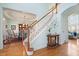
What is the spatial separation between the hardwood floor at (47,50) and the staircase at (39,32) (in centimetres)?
12

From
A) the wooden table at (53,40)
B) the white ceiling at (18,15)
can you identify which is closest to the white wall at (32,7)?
the white ceiling at (18,15)

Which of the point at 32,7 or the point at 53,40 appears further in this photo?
the point at 53,40

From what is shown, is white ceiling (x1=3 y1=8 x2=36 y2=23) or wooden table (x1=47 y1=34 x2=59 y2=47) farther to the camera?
wooden table (x1=47 y1=34 x2=59 y2=47)

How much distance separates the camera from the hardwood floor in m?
2.52

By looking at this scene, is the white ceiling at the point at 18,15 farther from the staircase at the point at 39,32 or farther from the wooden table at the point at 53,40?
the wooden table at the point at 53,40

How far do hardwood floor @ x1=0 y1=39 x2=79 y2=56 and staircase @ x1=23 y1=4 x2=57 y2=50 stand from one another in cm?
12

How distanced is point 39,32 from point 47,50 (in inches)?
15.6

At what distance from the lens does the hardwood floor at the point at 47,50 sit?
2516mm

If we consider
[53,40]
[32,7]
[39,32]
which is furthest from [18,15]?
[53,40]

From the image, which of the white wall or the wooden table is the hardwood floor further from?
the white wall

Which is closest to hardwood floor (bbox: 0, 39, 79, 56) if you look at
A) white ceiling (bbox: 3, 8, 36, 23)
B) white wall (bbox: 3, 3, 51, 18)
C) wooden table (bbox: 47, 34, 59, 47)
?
wooden table (bbox: 47, 34, 59, 47)

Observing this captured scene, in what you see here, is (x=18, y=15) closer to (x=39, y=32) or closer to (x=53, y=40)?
(x=39, y=32)

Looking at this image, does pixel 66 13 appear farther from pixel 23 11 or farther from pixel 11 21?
pixel 11 21

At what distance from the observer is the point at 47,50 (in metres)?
2.58
